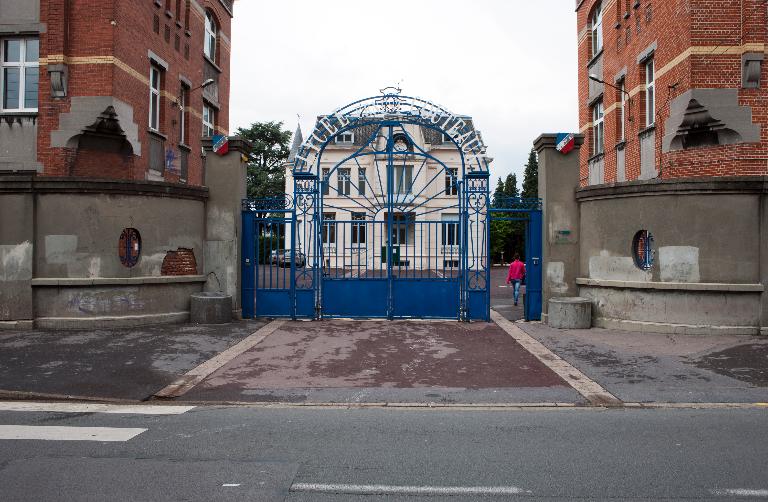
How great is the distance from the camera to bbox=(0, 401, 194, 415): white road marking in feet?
21.6

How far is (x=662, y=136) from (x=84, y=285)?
14.1m

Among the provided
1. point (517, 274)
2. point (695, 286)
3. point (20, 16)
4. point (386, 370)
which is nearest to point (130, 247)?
point (386, 370)

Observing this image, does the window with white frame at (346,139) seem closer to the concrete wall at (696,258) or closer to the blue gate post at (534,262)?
the blue gate post at (534,262)

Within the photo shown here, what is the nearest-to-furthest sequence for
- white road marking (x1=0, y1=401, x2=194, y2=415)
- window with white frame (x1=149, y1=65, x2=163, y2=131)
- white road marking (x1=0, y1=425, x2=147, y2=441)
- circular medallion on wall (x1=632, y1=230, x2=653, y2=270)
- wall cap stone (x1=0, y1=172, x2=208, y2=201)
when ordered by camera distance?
white road marking (x1=0, y1=425, x2=147, y2=441), white road marking (x1=0, y1=401, x2=194, y2=415), wall cap stone (x1=0, y1=172, x2=208, y2=201), circular medallion on wall (x1=632, y1=230, x2=653, y2=270), window with white frame (x1=149, y1=65, x2=163, y2=131)

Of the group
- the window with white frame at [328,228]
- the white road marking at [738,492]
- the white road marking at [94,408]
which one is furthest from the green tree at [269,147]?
the white road marking at [738,492]

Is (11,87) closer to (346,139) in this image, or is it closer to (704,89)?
(704,89)

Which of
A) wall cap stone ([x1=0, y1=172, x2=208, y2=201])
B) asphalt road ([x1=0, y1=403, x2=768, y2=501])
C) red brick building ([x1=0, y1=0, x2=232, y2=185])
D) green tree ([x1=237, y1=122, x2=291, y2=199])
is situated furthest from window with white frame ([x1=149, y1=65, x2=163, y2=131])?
green tree ([x1=237, y1=122, x2=291, y2=199])

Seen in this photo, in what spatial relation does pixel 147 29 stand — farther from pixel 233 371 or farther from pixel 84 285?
pixel 233 371

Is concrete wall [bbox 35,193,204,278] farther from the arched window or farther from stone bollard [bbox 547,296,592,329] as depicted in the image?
the arched window

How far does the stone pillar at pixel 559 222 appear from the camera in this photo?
528 inches

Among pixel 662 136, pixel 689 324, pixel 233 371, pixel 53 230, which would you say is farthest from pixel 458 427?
pixel 662 136

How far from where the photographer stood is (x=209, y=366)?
29.7 feet

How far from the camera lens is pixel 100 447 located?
5.17m

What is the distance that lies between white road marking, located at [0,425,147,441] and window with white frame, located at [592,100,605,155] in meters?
18.4
